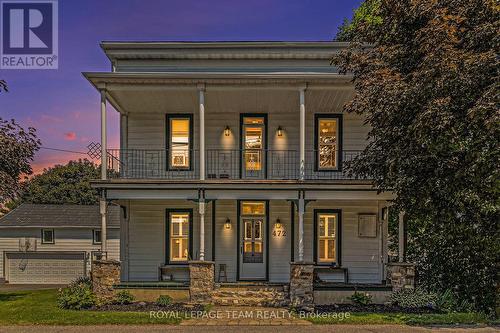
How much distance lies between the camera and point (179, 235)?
13.8m

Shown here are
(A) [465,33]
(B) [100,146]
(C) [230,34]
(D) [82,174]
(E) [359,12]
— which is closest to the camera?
(A) [465,33]

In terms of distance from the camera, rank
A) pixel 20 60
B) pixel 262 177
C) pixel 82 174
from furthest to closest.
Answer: pixel 82 174, pixel 262 177, pixel 20 60

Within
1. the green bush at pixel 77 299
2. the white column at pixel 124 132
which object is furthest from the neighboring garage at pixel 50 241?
the green bush at pixel 77 299

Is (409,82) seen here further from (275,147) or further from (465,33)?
(275,147)

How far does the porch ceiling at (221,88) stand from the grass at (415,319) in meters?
6.45

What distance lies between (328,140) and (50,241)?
731 inches

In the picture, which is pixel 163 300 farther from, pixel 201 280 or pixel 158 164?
pixel 158 164

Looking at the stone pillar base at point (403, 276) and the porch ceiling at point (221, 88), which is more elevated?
the porch ceiling at point (221, 88)

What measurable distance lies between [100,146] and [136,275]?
4.74 meters

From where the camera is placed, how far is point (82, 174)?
173ft

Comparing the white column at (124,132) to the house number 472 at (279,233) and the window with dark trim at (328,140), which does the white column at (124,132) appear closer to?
the house number 472 at (279,233)

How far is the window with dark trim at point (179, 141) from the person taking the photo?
544 inches

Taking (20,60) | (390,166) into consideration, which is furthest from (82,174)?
(390,166)

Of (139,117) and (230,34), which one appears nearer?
(139,117)
